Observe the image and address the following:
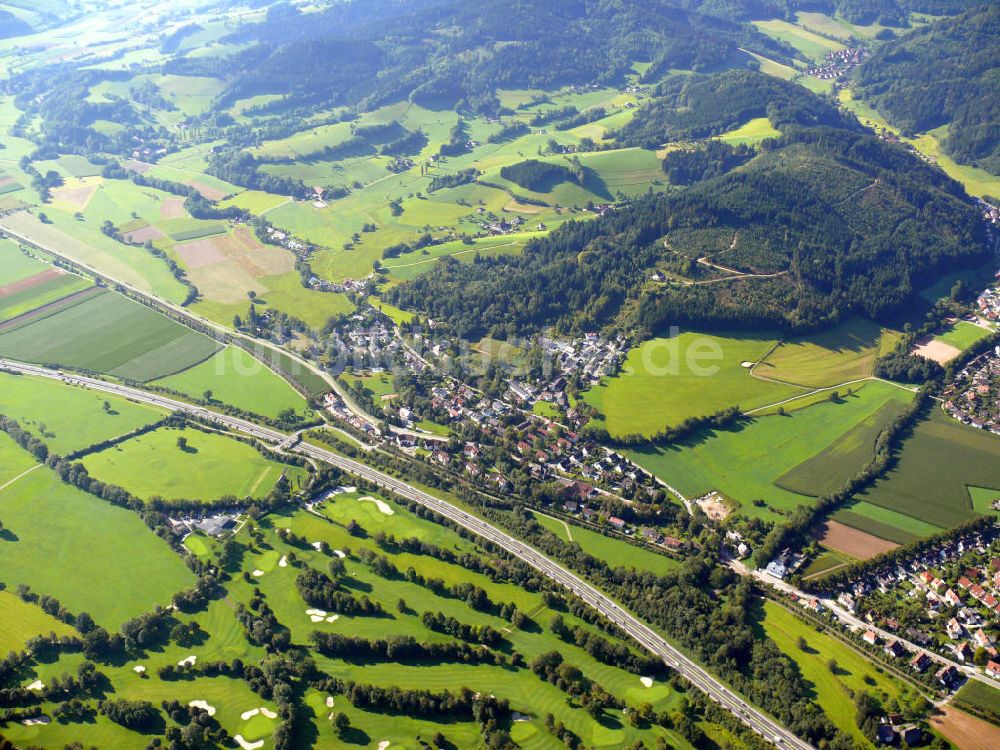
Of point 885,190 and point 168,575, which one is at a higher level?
point 885,190

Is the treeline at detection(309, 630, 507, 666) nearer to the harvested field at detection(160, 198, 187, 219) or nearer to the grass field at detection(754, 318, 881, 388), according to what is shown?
the grass field at detection(754, 318, 881, 388)

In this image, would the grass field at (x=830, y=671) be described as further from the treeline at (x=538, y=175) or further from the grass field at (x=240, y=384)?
the treeline at (x=538, y=175)

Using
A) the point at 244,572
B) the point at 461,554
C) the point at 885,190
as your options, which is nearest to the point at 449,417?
the point at 461,554

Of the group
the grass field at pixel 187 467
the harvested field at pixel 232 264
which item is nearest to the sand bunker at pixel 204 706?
the grass field at pixel 187 467

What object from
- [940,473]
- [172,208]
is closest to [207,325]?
[172,208]

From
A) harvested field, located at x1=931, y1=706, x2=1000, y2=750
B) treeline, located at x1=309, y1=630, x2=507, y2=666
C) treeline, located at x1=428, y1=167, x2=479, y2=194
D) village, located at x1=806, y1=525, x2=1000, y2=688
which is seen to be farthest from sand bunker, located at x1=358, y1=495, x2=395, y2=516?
treeline, located at x1=428, y1=167, x2=479, y2=194

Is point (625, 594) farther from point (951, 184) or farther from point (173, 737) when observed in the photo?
point (951, 184)

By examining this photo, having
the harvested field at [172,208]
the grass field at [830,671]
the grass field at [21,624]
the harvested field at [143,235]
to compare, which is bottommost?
the grass field at [830,671]
